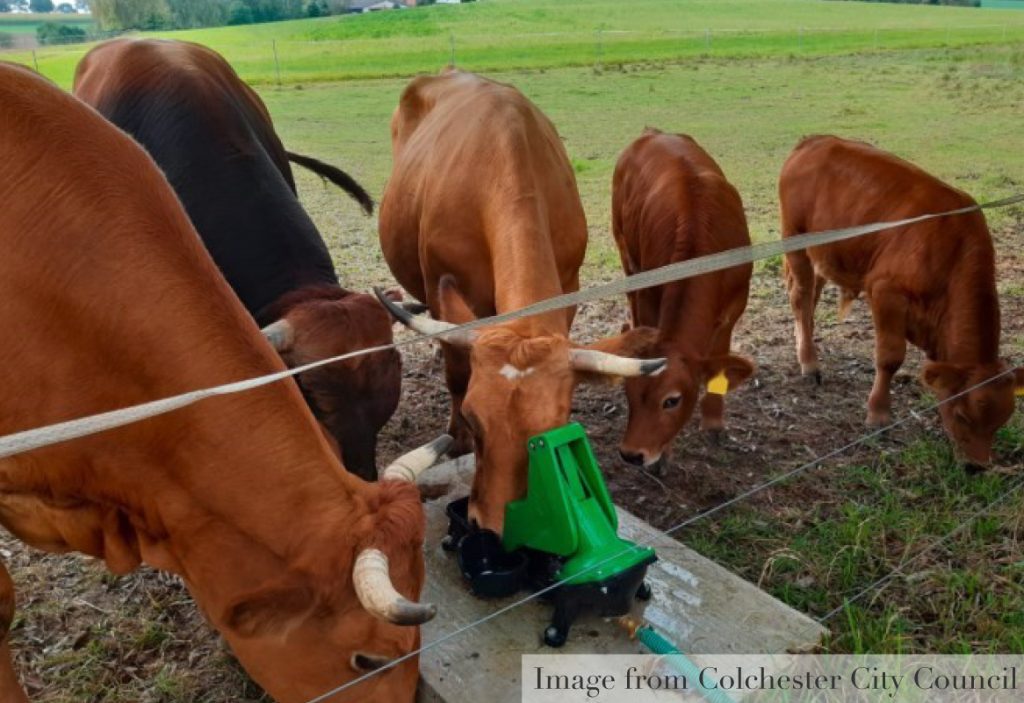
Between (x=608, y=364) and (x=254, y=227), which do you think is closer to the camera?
(x=608, y=364)

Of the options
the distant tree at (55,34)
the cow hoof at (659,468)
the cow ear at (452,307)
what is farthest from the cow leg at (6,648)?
the distant tree at (55,34)

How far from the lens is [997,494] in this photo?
4.58 meters

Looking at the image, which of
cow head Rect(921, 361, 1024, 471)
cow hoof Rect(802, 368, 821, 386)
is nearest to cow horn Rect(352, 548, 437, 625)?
cow head Rect(921, 361, 1024, 471)

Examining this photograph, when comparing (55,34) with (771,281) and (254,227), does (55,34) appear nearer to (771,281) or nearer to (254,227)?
(771,281)

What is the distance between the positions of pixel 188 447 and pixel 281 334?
3.72 feet

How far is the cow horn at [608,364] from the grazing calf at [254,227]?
0.75 metres

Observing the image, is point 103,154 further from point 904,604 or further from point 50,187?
point 904,604

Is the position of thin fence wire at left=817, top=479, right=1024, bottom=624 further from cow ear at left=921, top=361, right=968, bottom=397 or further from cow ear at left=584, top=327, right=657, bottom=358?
cow ear at left=584, top=327, right=657, bottom=358

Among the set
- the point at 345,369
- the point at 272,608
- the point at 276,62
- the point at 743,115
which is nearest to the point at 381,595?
the point at 272,608

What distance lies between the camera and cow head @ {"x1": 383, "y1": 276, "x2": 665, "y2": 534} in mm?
3379

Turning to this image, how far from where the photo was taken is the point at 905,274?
535 cm

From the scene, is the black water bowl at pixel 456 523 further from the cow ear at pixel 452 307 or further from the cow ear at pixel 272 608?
the cow ear at pixel 272 608

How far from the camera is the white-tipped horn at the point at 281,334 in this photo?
333cm

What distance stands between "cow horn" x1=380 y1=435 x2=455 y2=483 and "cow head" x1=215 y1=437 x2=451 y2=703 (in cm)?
11
